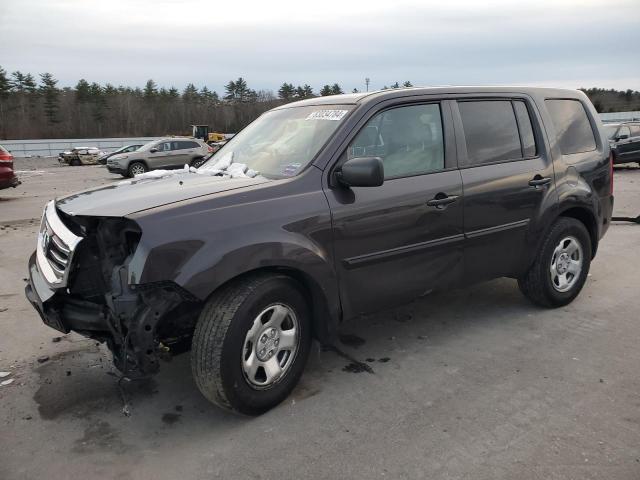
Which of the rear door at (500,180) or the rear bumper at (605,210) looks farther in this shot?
the rear bumper at (605,210)

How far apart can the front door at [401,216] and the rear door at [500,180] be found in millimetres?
140

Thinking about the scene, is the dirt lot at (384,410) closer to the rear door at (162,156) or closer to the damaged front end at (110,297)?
the damaged front end at (110,297)

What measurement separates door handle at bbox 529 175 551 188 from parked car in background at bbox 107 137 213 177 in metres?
18.9

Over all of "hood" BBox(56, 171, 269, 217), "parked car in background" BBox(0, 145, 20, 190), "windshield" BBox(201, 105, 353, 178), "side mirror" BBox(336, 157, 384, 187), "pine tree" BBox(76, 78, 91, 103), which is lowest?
"parked car in background" BBox(0, 145, 20, 190)

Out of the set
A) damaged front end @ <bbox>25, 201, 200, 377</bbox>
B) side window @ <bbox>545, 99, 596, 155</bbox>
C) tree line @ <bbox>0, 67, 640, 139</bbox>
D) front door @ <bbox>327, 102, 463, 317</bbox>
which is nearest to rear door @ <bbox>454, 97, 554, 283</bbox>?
front door @ <bbox>327, 102, 463, 317</bbox>

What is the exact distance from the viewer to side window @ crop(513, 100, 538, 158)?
446cm

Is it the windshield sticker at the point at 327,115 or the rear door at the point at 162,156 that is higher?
the windshield sticker at the point at 327,115

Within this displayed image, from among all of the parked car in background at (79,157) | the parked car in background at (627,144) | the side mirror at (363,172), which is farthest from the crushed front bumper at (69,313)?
the parked car in background at (79,157)

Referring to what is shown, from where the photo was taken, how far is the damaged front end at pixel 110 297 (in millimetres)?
2801

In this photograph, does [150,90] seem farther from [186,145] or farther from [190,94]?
[186,145]

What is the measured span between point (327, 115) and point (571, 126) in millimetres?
2489

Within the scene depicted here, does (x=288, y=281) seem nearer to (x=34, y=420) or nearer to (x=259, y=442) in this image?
(x=259, y=442)

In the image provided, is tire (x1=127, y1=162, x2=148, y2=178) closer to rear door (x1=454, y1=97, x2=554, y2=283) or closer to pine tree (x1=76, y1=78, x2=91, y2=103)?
rear door (x1=454, y1=97, x2=554, y2=283)

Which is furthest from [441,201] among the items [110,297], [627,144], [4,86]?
[4,86]
